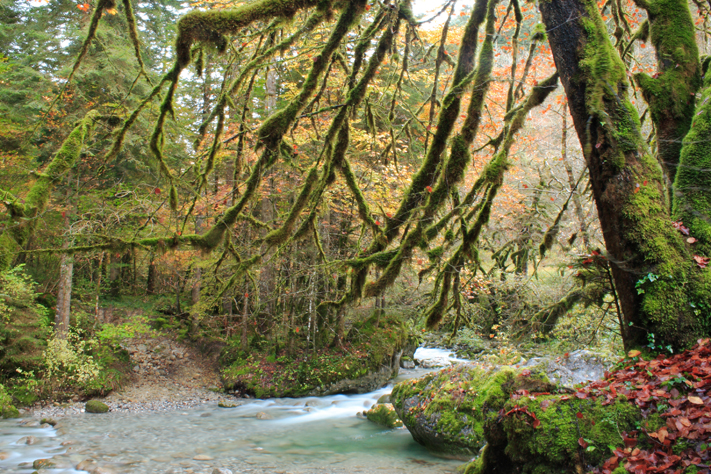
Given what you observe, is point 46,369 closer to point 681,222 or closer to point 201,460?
point 201,460

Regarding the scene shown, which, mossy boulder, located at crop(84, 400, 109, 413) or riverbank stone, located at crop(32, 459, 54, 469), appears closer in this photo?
riverbank stone, located at crop(32, 459, 54, 469)

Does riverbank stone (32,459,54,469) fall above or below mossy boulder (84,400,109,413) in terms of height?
above

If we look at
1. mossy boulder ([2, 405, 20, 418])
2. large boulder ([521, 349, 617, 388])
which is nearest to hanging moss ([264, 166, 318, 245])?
large boulder ([521, 349, 617, 388])

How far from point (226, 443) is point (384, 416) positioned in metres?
3.48

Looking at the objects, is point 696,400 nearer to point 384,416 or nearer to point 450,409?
point 450,409

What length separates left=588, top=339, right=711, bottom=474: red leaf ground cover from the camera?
95.6 inches

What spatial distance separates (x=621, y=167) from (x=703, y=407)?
5.25 ft

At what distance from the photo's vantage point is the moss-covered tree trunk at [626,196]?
8.85 ft

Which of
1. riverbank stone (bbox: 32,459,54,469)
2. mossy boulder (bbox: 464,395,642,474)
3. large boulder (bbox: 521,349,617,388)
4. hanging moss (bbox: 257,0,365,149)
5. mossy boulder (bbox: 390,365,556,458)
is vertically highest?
hanging moss (bbox: 257,0,365,149)

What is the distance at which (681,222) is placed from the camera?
2.92 meters

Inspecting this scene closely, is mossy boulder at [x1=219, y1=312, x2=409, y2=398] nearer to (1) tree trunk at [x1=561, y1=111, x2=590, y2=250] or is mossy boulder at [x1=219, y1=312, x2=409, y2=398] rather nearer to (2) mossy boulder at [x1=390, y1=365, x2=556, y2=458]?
(2) mossy boulder at [x1=390, y1=365, x2=556, y2=458]

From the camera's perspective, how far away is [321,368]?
12305 mm

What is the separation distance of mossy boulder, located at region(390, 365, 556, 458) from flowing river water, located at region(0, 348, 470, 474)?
0.29 meters

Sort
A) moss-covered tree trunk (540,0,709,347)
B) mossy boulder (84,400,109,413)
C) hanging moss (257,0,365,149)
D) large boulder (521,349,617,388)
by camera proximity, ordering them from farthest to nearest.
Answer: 1. mossy boulder (84,400,109,413)
2. large boulder (521,349,617,388)
3. hanging moss (257,0,365,149)
4. moss-covered tree trunk (540,0,709,347)
